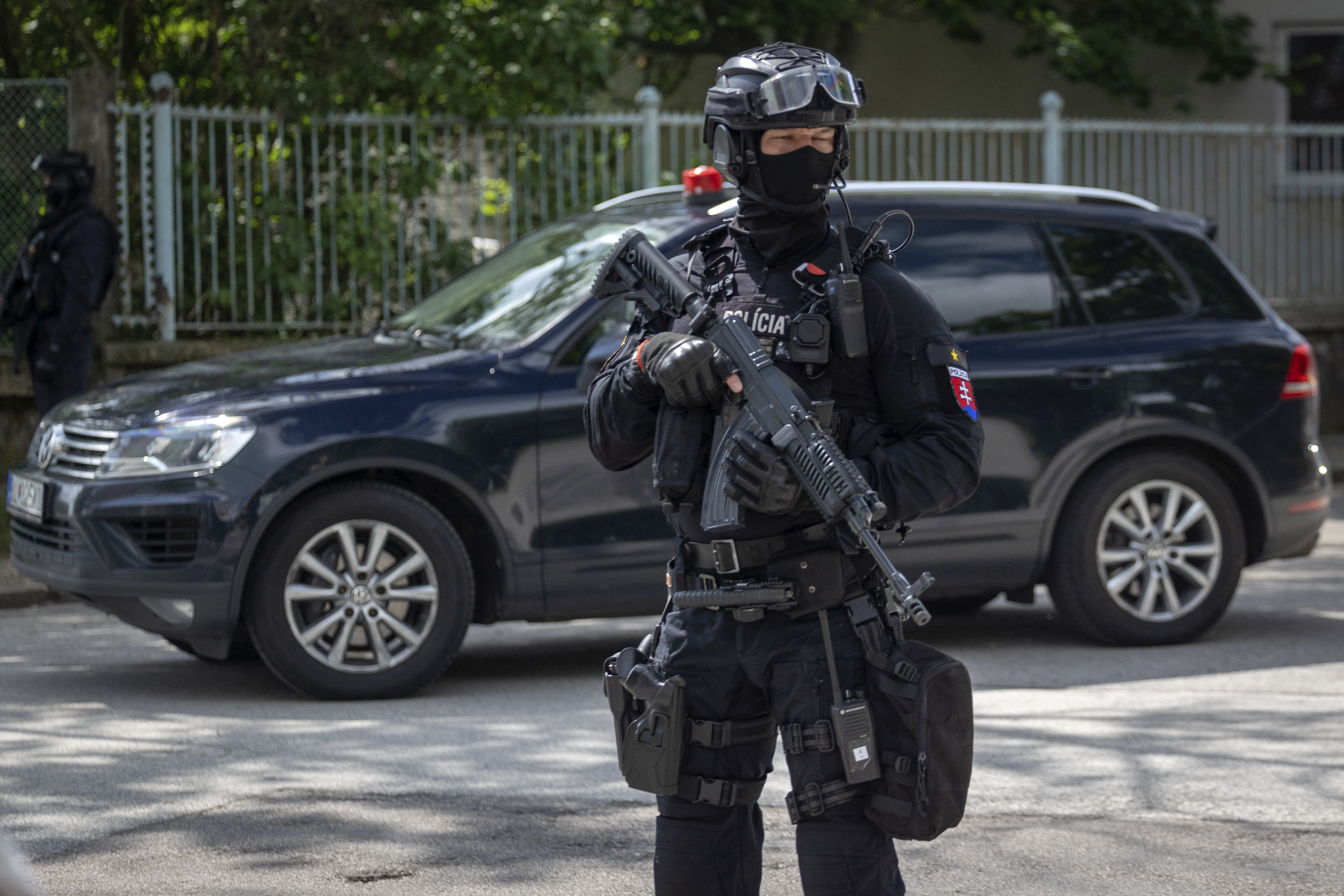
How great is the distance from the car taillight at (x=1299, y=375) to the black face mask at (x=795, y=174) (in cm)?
439

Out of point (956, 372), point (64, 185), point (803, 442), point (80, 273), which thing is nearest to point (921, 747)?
point (803, 442)

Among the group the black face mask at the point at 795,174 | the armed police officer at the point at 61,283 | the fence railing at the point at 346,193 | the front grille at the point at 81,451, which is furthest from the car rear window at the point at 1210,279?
the armed police officer at the point at 61,283

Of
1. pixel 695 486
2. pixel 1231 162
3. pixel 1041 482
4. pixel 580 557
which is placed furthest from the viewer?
pixel 1231 162

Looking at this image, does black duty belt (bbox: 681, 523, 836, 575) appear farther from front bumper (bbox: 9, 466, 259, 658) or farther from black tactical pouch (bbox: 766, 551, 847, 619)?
front bumper (bbox: 9, 466, 259, 658)

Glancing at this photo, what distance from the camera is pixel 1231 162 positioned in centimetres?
1416

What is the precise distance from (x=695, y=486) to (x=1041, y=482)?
12.1 feet

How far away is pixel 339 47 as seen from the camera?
468 inches

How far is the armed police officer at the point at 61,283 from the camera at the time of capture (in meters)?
9.37

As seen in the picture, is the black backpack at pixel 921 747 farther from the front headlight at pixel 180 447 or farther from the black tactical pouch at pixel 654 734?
the front headlight at pixel 180 447

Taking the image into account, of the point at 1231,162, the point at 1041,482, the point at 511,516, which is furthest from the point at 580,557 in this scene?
the point at 1231,162

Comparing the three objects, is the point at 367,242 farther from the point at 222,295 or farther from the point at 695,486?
the point at 695,486

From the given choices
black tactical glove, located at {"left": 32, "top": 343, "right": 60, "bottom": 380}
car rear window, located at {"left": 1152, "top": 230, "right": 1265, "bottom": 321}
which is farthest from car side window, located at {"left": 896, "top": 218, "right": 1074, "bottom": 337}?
black tactical glove, located at {"left": 32, "top": 343, "right": 60, "bottom": 380}

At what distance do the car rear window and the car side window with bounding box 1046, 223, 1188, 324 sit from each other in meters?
0.07

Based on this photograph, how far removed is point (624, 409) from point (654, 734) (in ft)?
1.97
